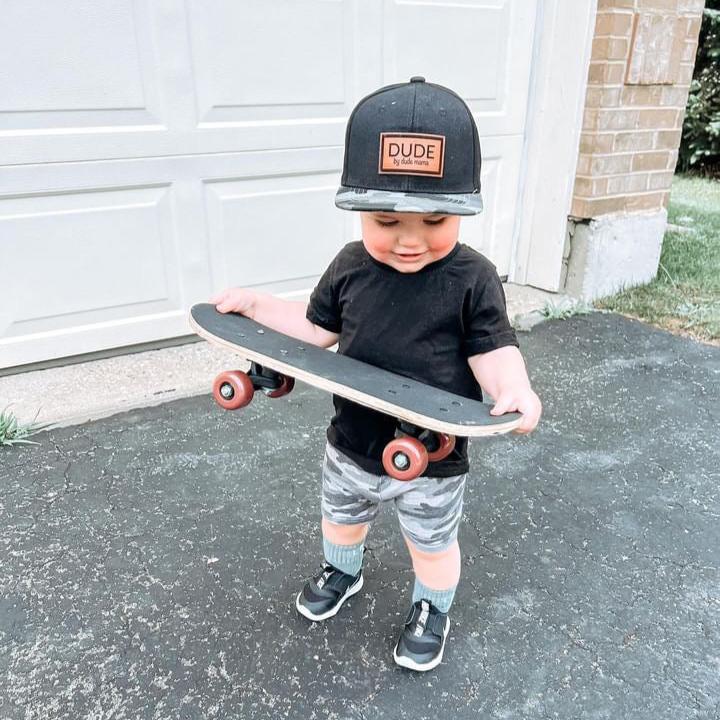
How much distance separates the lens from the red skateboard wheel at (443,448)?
4.27 ft

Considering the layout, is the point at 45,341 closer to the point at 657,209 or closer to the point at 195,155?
the point at 195,155

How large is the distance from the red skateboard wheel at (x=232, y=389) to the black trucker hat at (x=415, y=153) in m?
0.43

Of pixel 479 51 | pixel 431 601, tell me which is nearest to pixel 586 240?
pixel 479 51

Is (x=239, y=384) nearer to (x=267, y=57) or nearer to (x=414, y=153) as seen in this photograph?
(x=414, y=153)

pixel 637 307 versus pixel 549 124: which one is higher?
pixel 549 124

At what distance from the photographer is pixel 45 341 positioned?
3.05 metres

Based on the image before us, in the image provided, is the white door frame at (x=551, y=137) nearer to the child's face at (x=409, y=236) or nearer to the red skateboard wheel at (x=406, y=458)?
the child's face at (x=409, y=236)

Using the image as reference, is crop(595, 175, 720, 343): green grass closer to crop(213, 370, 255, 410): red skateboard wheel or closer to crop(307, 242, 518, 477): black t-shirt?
crop(307, 242, 518, 477): black t-shirt

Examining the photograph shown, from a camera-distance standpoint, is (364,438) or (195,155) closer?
(364,438)

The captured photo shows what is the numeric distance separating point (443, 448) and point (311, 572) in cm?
80

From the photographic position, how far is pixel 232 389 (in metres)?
1.41

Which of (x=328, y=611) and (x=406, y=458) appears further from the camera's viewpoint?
(x=328, y=611)

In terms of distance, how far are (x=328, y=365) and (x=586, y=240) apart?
9.97 feet

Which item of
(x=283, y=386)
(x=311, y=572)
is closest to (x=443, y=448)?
(x=283, y=386)
